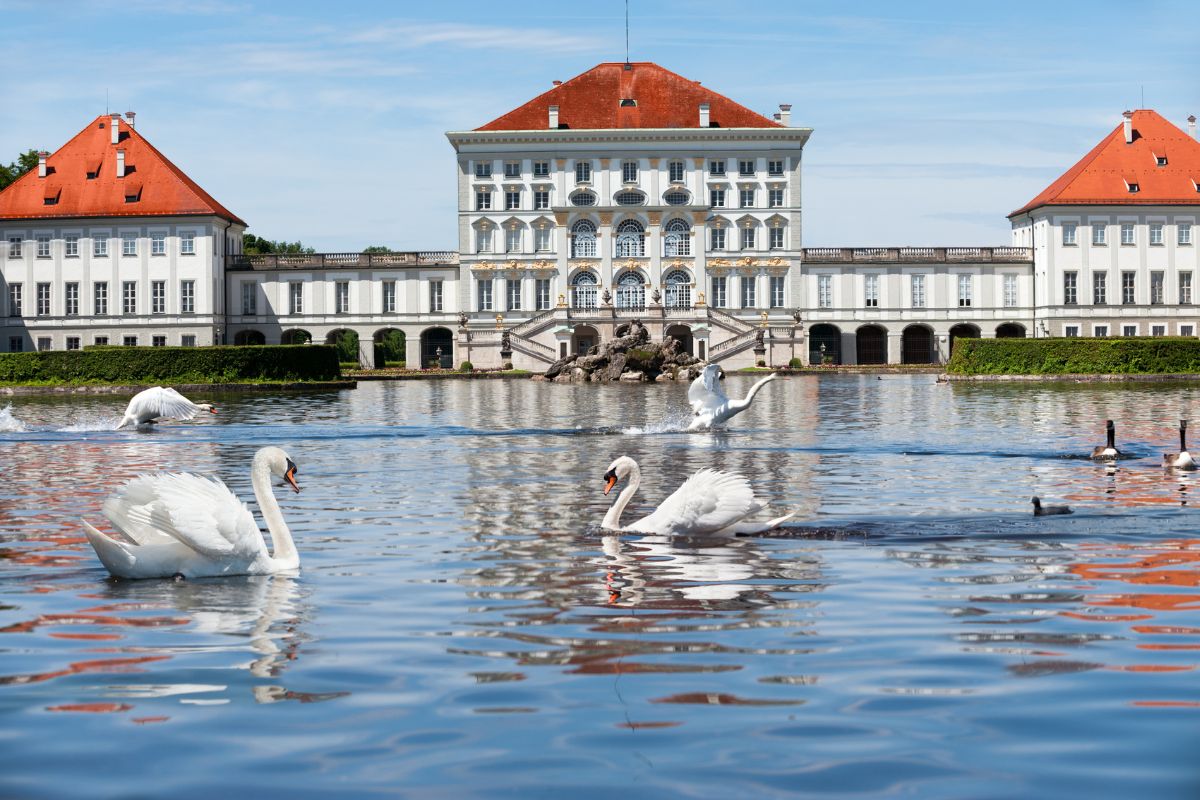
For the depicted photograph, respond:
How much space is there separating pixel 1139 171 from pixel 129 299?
63731 mm

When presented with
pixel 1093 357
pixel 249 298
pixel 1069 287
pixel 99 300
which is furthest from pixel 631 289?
pixel 1093 357

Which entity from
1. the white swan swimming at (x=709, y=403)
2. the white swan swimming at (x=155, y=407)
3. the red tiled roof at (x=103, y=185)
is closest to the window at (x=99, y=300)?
the red tiled roof at (x=103, y=185)

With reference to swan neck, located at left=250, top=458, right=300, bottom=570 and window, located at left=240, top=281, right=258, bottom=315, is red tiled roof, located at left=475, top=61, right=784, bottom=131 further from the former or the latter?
swan neck, located at left=250, top=458, right=300, bottom=570

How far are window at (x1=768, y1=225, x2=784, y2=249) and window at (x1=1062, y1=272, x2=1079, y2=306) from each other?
1783cm

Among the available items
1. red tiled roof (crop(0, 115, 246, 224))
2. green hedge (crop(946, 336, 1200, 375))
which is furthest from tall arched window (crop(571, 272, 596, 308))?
green hedge (crop(946, 336, 1200, 375))

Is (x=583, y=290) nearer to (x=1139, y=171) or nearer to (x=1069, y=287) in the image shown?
(x=1069, y=287)

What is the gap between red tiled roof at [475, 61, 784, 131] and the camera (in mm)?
105375

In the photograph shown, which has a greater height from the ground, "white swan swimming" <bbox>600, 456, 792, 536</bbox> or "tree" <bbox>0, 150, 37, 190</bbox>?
"tree" <bbox>0, 150, 37, 190</bbox>

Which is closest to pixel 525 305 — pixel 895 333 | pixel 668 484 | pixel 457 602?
pixel 895 333

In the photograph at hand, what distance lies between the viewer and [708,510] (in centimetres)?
1486

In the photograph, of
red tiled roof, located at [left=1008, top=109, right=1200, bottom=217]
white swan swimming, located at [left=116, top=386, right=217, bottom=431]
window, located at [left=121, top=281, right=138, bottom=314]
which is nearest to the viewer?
white swan swimming, located at [left=116, top=386, right=217, bottom=431]

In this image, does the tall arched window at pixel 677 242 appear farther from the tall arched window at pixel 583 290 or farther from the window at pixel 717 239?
the tall arched window at pixel 583 290

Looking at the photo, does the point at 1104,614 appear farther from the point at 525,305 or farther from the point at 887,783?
the point at 525,305

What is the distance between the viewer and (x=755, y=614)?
11.1 metres
